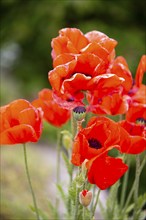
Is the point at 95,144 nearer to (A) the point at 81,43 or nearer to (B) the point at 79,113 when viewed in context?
(B) the point at 79,113

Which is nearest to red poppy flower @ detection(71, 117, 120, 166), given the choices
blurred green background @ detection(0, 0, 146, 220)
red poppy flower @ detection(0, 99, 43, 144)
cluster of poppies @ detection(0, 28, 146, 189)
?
cluster of poppies @ detection(0, 28, 146, 189)

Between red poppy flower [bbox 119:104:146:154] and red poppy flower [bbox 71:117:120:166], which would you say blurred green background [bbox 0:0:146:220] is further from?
red poppy flower [bbox 71:117:120:166]

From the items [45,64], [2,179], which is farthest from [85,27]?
[2,179]

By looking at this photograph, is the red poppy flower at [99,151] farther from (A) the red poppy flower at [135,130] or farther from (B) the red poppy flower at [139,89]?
(B) the red poppy flower at [139,89]

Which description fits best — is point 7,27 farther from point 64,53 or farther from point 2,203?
point 64,53

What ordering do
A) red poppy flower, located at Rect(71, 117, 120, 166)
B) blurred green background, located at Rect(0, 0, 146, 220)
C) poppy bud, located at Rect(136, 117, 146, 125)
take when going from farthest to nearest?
blurred green background, located at Rect(0, 0, 146, 220) < poppy bud, located at Rect(136, 117, 146, 125) < red poppy flower, located at Rect(71, 117, 120, 166)

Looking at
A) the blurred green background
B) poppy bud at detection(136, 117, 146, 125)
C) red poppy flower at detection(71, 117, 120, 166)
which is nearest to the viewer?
red poppy flower at detection(71, 117, 120, 166)

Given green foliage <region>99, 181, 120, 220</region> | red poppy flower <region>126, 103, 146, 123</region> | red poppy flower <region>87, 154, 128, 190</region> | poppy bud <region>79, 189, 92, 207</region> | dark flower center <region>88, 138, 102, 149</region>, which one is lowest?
green foliage <region>99, 181, 120, 220</region>

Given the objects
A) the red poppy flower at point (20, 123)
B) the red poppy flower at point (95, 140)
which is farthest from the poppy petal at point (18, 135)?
the red poppy flower at point (95, 140)
